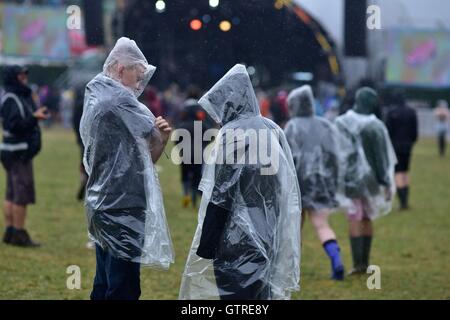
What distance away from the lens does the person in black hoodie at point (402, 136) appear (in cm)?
1442

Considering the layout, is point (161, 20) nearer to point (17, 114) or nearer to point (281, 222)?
point (17, 114)

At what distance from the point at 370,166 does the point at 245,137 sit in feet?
13.8

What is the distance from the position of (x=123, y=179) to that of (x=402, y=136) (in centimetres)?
1010

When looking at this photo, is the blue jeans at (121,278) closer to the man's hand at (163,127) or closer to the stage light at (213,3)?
the man's hand at (163,127)

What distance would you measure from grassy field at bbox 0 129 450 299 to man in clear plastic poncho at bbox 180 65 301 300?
2465 millimetres

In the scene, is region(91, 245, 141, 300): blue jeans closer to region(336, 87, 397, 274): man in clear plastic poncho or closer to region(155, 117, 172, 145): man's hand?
region(155, 117, 172, 145): man's hand

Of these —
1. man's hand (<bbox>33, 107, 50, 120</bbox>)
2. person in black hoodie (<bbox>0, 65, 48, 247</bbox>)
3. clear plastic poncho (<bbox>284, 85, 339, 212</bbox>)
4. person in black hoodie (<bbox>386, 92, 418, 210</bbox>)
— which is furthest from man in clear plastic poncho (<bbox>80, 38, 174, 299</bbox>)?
person in black hoodie (<bbox>386, 92, 418, 210</bbox>)

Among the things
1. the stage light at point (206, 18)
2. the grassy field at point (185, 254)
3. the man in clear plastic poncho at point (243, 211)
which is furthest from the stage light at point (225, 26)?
the man in clear plastic poncho at point (243, 211)

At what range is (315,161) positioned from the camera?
8562 millimetres

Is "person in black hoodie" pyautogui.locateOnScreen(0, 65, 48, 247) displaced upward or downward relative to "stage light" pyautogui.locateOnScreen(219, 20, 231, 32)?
downward

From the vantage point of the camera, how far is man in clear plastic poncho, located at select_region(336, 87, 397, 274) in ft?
29.4

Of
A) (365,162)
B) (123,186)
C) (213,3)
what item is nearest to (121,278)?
(123,186)
